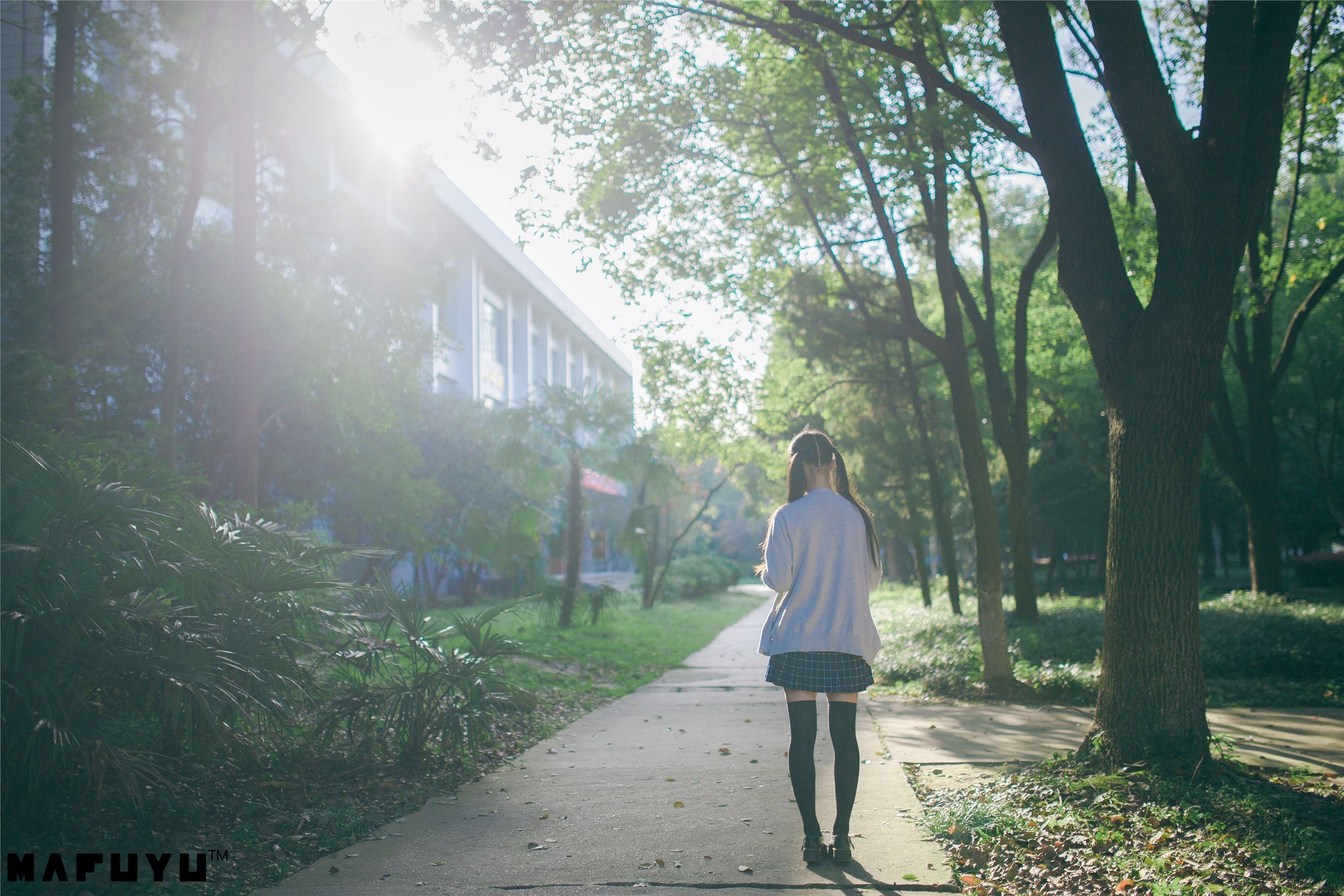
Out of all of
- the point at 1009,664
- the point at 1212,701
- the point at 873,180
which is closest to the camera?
the point at 1212,701

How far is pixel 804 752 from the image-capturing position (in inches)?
160

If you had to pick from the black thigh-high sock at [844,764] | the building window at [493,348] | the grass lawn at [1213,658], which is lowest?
the grass lawn at [1213,658]

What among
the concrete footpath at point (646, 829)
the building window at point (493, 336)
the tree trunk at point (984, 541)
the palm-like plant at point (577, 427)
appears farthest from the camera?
the building window at point (493, 336)

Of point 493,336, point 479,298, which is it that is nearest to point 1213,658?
point 479,298

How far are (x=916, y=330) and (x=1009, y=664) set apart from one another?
3.69 m

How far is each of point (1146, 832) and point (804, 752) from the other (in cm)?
159

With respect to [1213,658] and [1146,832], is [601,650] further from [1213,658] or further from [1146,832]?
[1146,832]

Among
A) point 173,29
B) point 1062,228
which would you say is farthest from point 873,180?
point 173,29

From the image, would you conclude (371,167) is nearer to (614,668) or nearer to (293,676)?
(614,668)

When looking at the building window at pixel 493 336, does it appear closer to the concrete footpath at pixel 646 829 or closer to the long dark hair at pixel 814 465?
the concrete footpath at pixel 646 829

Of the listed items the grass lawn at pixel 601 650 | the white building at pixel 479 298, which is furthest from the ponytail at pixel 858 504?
the white building at pixel 479 298

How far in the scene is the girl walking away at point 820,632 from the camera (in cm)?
403

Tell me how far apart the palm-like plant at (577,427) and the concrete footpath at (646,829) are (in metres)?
10.6

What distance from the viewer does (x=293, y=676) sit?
5.05 metres
